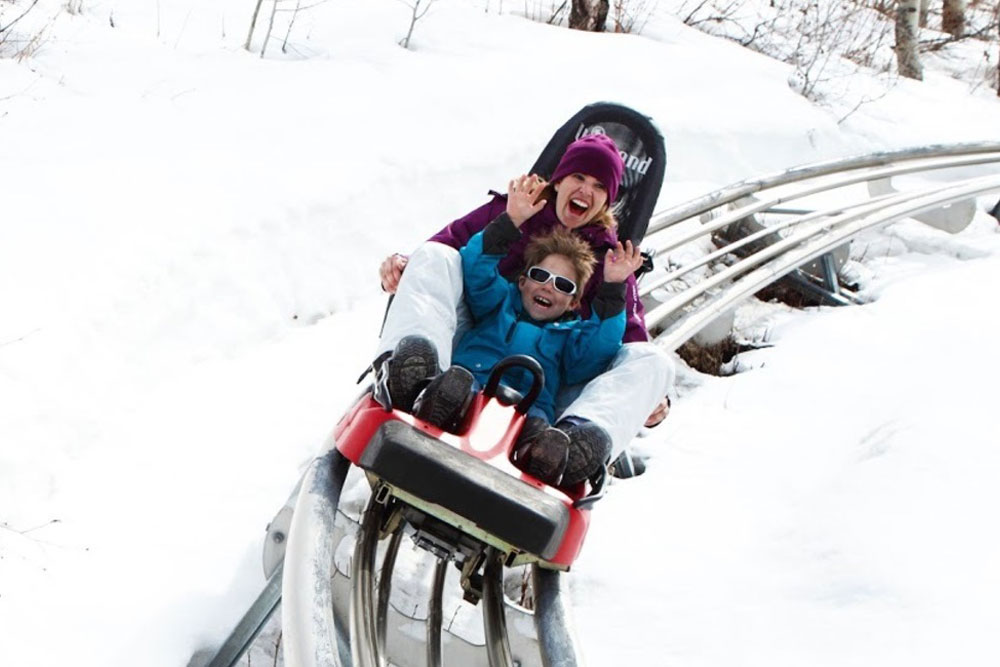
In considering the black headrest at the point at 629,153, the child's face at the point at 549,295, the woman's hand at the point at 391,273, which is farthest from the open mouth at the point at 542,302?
the black headrest at the point at 629,153

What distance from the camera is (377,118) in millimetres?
5473

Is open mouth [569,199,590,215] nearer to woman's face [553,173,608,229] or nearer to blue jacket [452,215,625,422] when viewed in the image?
woman's face [553,173,608,229]

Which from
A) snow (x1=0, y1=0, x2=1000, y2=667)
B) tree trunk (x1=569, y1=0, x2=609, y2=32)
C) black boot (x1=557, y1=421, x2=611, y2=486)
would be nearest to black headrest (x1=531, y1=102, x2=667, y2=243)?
snow (x1=0, y1=0, x2=1000, y2=667)

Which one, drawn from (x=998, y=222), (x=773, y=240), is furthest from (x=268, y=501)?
(x=998, y=222)

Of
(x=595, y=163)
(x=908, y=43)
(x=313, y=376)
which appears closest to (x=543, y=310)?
(x=595, y=163)

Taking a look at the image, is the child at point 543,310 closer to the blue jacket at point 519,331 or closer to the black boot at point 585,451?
the blue jacket at point 519,331

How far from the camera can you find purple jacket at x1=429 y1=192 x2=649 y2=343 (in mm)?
3137

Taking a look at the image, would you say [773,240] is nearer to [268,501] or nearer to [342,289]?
[342,289]

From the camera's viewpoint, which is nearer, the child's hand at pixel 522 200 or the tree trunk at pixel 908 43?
the child's hand at pixel 522 200

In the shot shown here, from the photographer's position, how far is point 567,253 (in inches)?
120

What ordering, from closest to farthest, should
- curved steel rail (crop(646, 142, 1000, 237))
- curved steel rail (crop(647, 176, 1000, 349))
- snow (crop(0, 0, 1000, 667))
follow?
snow (crop(0, 0, 1000, 667)), curved steel rail (crop(647, 176, 1000, 349)), curved steel rail (crop(646, 142, 1000, 237))

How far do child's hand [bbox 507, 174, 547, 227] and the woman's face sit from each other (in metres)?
0.28

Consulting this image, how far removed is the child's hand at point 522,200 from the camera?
310cm

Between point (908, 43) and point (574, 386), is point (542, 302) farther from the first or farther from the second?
point (908, 43)
